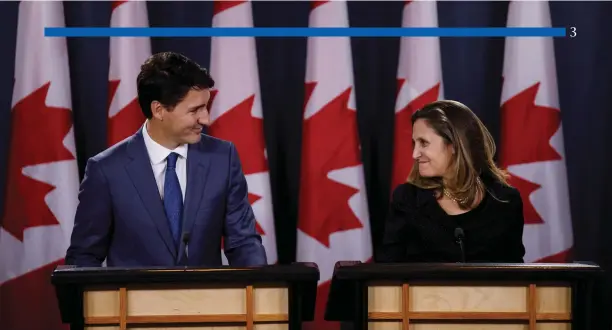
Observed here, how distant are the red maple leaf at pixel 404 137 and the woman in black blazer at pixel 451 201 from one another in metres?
0.89

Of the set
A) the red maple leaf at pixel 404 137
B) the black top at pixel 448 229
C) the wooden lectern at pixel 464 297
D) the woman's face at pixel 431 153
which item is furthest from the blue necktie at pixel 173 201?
the red maple leaf at pixel 404 137

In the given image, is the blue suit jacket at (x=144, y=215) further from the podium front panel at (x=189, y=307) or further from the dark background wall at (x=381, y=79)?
the dark background wall at (x=381, y=79)

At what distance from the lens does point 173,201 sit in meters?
2.74

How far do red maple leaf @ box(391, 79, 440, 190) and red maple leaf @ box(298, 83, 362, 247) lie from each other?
159mm

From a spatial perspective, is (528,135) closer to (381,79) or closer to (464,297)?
(381,79)

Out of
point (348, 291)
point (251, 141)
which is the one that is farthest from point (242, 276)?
point (251, 141)

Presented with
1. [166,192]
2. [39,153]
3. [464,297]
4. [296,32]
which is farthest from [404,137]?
[464,297]

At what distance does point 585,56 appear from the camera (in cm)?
377

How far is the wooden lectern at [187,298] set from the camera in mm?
1819

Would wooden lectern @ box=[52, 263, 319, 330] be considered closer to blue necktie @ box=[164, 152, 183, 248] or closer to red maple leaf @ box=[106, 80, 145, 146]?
blue necktie @ box=[164, 152, 183, 248]

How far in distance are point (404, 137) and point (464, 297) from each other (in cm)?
177

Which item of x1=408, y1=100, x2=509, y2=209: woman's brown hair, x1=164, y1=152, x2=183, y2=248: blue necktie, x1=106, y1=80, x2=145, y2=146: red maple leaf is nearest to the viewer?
x1=408, y1=100, x2=509, y2=209: woman's brown hair

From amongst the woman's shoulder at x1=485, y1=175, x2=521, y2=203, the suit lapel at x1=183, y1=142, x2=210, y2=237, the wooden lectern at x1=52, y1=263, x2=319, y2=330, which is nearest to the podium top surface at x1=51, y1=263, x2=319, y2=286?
the wooden lectern at x1=52, y1=263, x2=319, y2=330

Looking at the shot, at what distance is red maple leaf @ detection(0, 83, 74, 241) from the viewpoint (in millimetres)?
3557
